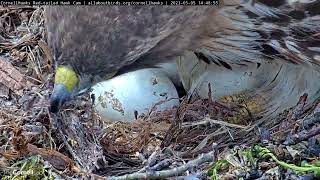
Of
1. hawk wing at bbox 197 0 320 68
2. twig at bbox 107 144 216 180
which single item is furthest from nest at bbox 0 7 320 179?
hawk wing at bbox 197 0 320 68

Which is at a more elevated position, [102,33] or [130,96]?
[102,33]

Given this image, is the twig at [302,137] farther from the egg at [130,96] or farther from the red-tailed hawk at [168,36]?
the egg at [130,96]

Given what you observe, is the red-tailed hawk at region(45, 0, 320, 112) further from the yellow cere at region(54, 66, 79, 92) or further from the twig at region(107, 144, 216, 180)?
the twig at region(107, 144, 216, 180)

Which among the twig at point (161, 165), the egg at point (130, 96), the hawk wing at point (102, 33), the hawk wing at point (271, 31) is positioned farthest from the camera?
the egg at point (130, 96)

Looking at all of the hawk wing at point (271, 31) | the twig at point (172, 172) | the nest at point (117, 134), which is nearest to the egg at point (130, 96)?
the nest at point (117, 134)

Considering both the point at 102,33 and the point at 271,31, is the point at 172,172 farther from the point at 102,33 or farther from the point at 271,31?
the point at 271,31

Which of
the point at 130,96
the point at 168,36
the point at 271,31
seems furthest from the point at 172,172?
the point at 130,96

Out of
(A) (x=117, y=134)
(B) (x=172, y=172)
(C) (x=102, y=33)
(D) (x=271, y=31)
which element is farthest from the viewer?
(A) (x=117, y=134)

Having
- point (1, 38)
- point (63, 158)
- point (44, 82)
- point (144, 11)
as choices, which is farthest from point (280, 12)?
point (1, 38)

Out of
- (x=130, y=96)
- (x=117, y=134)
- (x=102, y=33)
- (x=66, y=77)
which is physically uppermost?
(x=102, y=33)

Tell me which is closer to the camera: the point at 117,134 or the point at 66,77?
the point at 66,77
